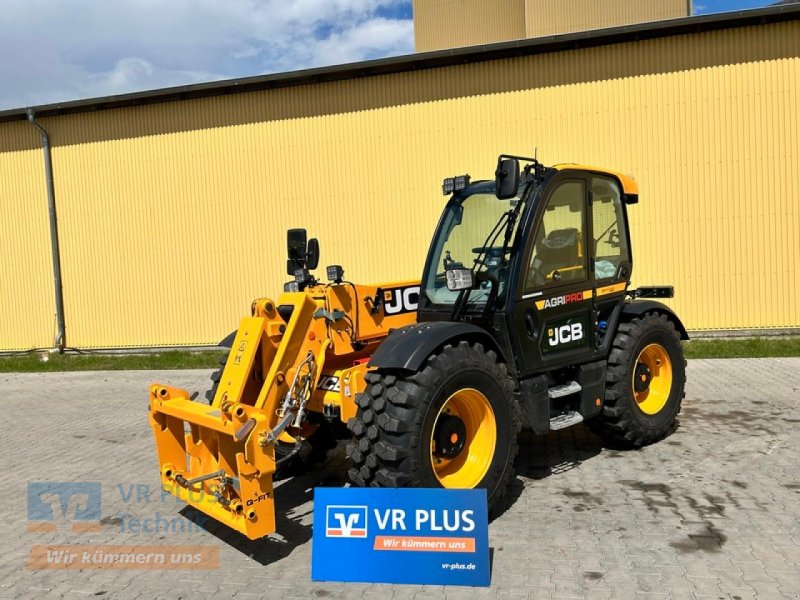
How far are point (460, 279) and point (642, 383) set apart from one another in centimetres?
245

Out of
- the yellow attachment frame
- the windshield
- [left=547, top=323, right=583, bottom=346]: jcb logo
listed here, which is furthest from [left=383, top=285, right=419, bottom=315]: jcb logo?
[left=547, top=323, right=583, bottom=346]: jcb logo

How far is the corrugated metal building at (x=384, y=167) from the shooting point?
1086cm

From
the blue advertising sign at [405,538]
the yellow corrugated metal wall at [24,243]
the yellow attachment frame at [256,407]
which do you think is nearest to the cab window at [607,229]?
the yellow attachment frame at [256,407]

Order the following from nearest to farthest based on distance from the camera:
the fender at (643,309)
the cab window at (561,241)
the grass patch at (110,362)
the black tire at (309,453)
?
the cab window at (561,241) < the black tire at (309,453) < the fender at (643,309) < the grass patch at (110,362)

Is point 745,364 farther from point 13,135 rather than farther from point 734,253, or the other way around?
point 13,135

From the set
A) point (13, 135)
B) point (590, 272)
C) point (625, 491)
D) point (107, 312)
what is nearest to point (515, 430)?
point (625, 491)

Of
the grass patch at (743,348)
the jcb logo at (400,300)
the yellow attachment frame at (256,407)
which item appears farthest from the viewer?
the grass patch at (743,348)

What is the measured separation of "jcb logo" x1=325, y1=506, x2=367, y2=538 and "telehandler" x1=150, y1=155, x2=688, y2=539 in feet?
1.15

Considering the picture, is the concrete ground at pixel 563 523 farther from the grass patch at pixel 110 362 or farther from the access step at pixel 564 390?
the grass patch at pixel 110 362

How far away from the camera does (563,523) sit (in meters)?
4.28

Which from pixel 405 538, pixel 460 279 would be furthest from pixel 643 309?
pixel 405 538

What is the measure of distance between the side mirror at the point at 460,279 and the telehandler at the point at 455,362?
→ 0.01 meters

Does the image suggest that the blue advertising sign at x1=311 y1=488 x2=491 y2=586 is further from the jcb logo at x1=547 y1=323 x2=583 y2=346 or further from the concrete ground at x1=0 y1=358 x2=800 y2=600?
the jcb logo at x1=547 y1=323 x2=583 y2=346

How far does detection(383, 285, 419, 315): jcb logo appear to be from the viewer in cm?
530
